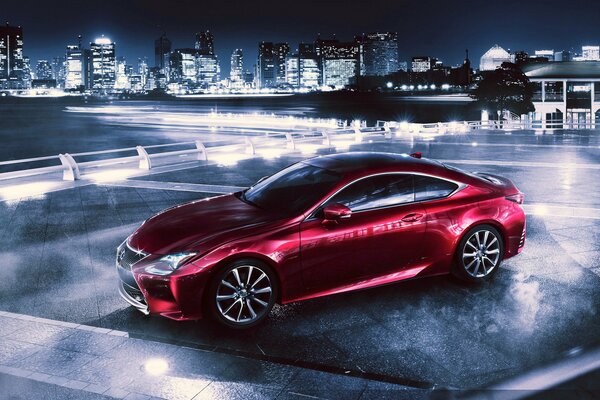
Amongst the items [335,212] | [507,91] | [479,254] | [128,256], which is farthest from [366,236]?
[507,91]

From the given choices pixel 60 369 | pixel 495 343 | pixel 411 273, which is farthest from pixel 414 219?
pixel 60 369

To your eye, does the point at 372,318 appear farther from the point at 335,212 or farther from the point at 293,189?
the point at 293,189

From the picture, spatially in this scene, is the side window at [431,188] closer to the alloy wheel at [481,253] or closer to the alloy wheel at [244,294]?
the alloy wheel at [481,253]

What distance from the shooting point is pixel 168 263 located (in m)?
5.39

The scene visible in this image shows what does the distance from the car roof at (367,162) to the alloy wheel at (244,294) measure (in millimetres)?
1470

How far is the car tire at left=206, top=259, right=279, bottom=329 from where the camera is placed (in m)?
5.45

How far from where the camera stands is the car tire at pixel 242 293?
5.45 meters

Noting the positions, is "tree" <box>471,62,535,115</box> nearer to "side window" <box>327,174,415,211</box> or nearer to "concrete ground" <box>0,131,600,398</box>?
"concrete ground" <box>0,131,600,398</box>

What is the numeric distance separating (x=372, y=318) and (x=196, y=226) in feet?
6.09

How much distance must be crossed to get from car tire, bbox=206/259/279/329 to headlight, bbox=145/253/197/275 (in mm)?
316

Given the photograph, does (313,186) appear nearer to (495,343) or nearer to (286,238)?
(286,238)

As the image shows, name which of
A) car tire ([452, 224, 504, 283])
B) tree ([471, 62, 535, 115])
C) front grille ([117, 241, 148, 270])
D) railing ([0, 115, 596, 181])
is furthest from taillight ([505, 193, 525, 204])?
tree ([471, 62, 535, 115])

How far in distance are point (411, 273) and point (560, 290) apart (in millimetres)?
1615

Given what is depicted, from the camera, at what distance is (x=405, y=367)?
4738mm
